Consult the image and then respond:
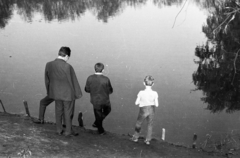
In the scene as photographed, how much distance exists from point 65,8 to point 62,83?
21495mm

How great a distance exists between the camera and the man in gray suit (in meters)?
3.87

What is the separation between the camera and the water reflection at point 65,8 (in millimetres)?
21156

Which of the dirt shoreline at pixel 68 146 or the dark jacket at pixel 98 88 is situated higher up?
A: the dark jacket at pixel 98 88

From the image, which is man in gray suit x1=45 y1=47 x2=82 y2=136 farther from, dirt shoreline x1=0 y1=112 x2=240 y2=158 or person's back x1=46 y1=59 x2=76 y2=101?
dirt shoreline x1=0 y1=112 x2=240 y2=158

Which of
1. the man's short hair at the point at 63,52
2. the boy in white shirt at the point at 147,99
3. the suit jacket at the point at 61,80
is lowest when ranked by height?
the boy in white shirt at the point at 147,99

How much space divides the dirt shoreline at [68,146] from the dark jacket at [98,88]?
70cm

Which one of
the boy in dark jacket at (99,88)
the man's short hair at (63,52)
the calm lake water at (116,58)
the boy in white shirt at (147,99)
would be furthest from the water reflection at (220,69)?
the man's short hair at (63,52)

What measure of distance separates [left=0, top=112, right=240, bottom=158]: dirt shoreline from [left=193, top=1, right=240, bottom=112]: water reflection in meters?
4.39

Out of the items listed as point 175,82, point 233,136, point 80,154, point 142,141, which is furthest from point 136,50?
point 80,154

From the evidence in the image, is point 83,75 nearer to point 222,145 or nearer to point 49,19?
point 222,145

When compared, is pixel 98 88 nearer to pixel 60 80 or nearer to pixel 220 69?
pixel 60 80

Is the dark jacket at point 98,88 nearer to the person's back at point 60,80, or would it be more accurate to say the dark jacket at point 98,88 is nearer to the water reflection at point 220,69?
the person's back at point 60,80

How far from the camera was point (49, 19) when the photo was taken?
20453 millimetres

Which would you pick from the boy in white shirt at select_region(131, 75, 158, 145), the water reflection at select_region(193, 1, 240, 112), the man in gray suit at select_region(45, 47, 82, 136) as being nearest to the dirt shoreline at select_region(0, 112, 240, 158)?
the man in gray suit at select_region(45, 47, 82, 136)
